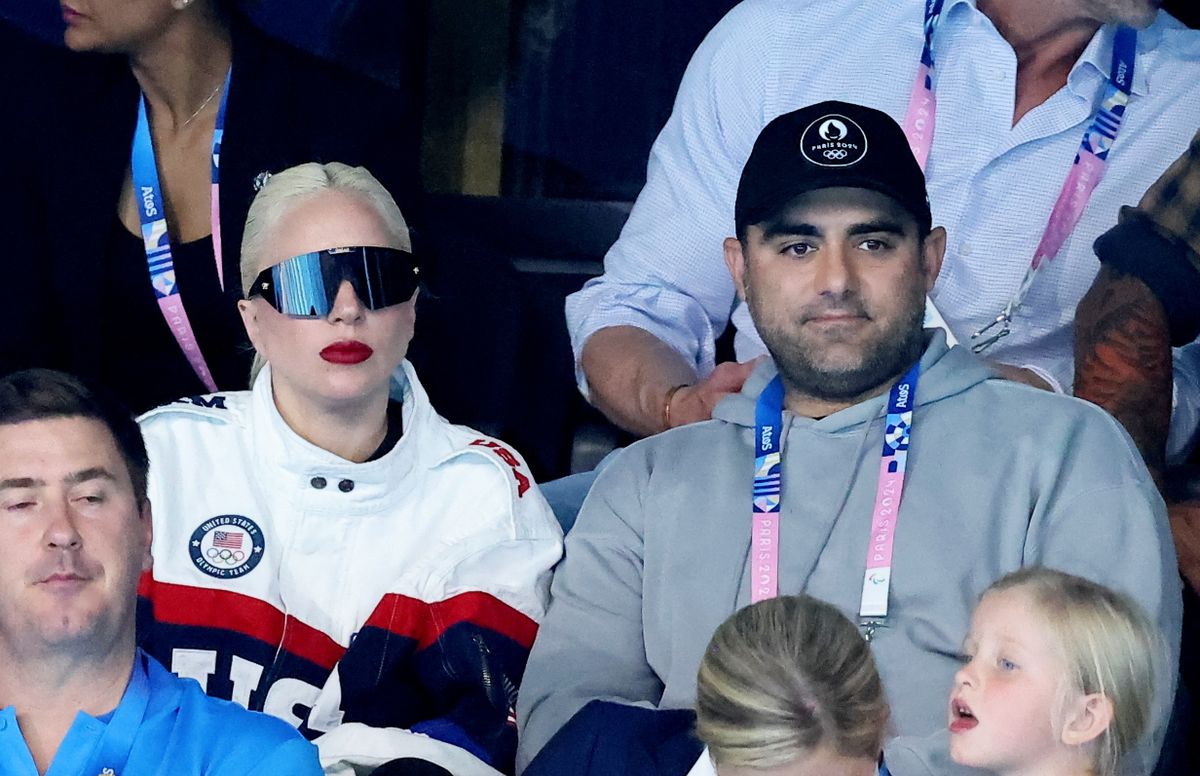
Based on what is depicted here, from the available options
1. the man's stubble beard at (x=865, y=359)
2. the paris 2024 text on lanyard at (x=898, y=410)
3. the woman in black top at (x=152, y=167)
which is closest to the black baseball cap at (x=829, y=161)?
the man's stubble beard at (x=865, y=359)

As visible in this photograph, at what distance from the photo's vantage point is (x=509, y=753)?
2381mm

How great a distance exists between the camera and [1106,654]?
194 centimetres

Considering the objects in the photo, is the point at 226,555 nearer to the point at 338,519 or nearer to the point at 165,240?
the point at 338,519

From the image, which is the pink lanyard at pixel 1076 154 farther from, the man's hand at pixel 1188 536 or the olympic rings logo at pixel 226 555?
the olympic rings logo at pixel 226 555

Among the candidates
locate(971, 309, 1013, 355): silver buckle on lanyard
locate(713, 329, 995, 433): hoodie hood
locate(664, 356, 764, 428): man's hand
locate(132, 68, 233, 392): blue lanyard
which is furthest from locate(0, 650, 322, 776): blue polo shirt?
locate(971, 309, 1013, 355): silver buckle on lanyard

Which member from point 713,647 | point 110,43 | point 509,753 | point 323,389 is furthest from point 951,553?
point 110,43

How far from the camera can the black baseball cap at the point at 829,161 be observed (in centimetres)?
242

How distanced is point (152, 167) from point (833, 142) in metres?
1.31

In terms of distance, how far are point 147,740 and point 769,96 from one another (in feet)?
5.43

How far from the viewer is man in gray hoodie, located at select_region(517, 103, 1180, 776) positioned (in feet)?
7.49

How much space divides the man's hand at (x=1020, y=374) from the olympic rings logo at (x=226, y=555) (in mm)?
1125

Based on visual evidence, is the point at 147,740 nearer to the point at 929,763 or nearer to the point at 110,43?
the point at 929,763

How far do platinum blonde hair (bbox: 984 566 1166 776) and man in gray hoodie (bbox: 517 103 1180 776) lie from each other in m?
0.22

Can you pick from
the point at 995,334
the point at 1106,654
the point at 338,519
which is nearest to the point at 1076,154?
the point at 995,334
